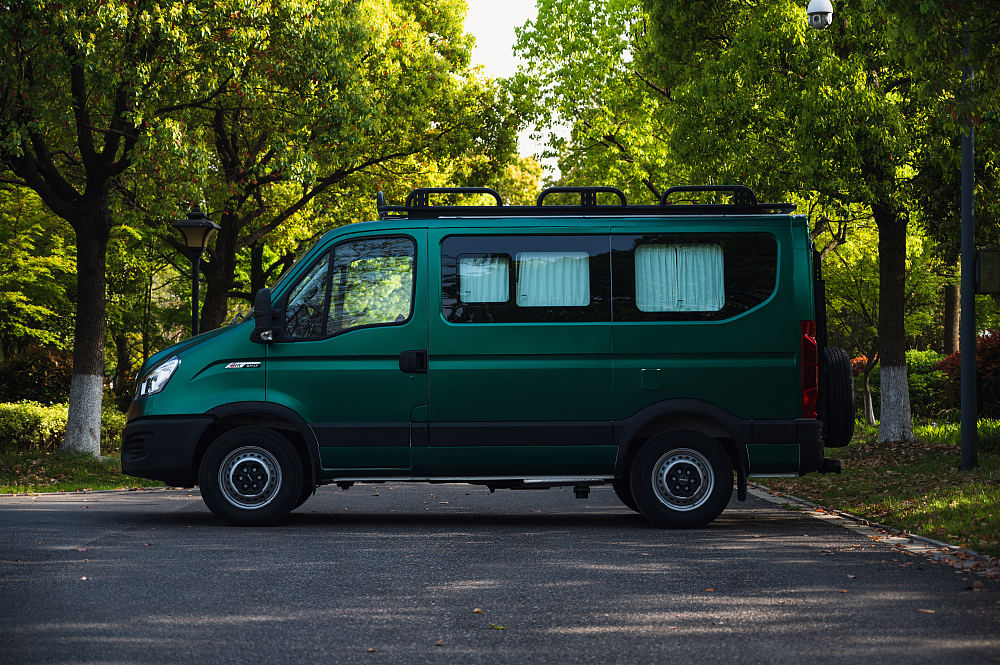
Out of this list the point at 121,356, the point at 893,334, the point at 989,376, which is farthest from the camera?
the point at 121,356

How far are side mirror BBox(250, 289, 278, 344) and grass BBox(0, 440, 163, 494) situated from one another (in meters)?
6.49

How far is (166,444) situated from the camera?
32.7ft

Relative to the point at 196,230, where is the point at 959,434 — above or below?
below

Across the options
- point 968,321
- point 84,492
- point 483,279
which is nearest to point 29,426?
point 84,492

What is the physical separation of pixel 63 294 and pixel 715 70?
17.4 meters

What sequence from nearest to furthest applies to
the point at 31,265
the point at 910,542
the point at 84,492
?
the point at 910,542 → the point at 84,492 → the point at 31,265

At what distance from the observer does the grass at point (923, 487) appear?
31.3 ft

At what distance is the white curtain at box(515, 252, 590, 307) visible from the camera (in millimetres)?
10047

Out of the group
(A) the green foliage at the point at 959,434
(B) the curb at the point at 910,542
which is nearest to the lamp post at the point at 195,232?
(B) the curb at the point at 910,542

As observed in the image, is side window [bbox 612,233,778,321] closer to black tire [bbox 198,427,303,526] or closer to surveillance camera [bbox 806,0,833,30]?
black tire [bbox 198,427,303,526]

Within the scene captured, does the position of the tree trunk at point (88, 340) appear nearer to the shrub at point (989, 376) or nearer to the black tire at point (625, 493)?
the black tire at point (625, 493)

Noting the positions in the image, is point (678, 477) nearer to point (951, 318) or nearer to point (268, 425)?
point (268, 425)

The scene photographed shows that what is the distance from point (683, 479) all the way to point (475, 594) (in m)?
3.69

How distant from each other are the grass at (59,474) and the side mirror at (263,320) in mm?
6494
